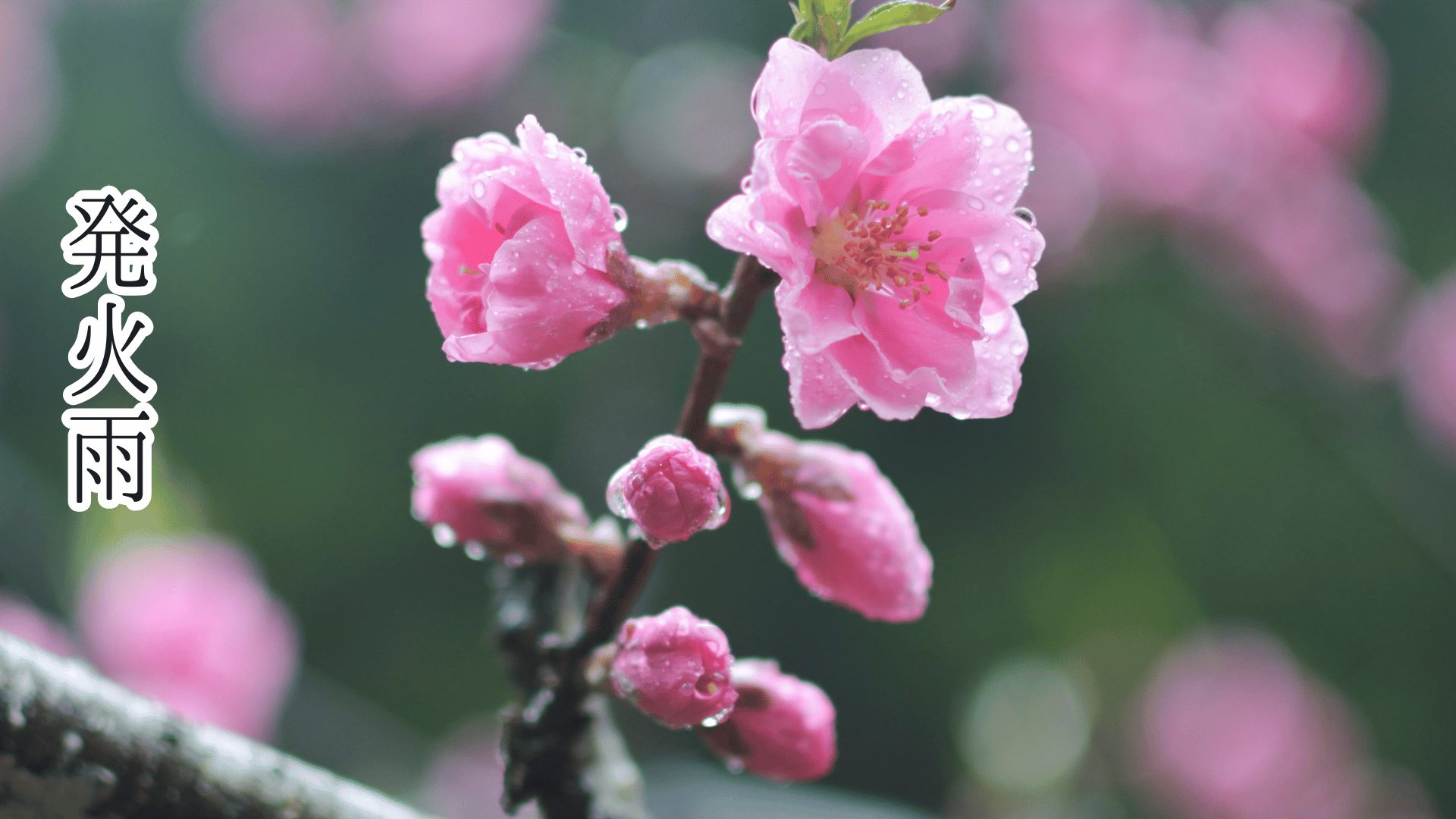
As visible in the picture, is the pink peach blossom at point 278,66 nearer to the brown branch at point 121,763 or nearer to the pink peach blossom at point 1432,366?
the brown branch at point 121,763

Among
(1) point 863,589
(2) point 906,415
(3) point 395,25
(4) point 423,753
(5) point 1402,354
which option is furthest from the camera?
(3) point 395,25

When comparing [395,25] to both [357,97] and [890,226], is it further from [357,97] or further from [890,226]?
[890,226]

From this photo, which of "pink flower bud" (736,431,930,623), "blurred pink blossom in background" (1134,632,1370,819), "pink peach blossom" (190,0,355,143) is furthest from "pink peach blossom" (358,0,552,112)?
"pink flower bud" (736,431,930,623)

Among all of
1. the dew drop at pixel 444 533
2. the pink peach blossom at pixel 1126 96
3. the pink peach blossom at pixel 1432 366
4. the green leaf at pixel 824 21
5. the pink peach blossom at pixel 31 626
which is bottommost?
the pink peach blossom at pixel 1432 366

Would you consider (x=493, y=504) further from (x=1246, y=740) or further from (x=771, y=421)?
(x=1246, y=740)

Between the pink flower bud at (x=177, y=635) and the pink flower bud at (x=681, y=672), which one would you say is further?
the pink flower bud at (x=177, y=635)

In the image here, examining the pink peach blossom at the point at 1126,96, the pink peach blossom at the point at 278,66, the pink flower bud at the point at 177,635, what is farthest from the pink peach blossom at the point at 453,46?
the pink flower bud at the point at 177,635

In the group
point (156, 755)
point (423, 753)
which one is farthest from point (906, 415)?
point (423, 753)

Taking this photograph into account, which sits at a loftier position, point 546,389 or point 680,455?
point 680,455

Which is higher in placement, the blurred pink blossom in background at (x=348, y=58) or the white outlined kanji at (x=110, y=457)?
the white outlined kanji at (x=110, y=457)
